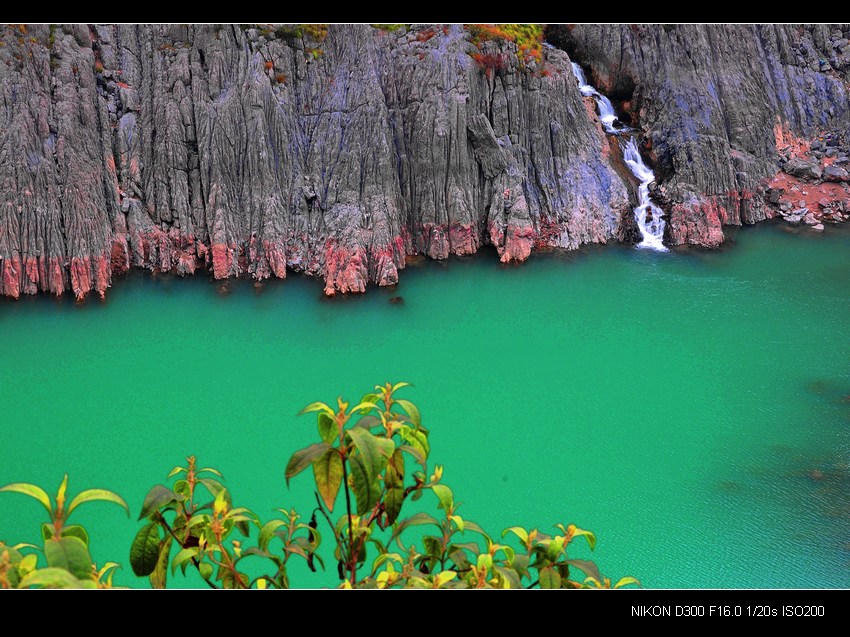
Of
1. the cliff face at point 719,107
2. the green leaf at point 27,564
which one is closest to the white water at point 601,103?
the cliff face at point 719,107

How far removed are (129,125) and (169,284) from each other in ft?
17.3

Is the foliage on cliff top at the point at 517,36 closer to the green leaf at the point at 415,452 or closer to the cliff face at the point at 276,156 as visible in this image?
the cliff face at the point at 276,156

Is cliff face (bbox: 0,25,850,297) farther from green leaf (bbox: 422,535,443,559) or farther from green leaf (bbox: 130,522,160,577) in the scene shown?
green leaf (bbox: 130,522,160,577)

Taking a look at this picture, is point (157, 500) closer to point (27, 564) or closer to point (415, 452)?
point (27, 564)

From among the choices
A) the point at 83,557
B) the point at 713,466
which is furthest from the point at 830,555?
the point at 83,557

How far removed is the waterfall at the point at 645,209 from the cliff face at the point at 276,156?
0.73m

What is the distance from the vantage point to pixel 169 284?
855 inches

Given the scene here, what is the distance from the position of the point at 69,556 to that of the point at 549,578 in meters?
2.38

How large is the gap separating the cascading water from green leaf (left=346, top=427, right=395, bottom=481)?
22.3 meters

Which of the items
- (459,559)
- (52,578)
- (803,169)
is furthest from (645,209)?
(52,578)

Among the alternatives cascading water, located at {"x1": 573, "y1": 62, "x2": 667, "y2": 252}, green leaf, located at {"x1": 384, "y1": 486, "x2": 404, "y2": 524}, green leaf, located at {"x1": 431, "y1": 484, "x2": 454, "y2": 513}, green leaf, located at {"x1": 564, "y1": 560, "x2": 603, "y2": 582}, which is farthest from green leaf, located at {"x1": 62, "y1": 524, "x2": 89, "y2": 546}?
cascading water, located at {"x1": 573, "y1": 62, "x2": 667, "y2": 252}

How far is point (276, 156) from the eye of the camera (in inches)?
906

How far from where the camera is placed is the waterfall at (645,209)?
24.6 meters

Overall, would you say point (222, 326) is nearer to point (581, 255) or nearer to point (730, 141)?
point (581, 255)
